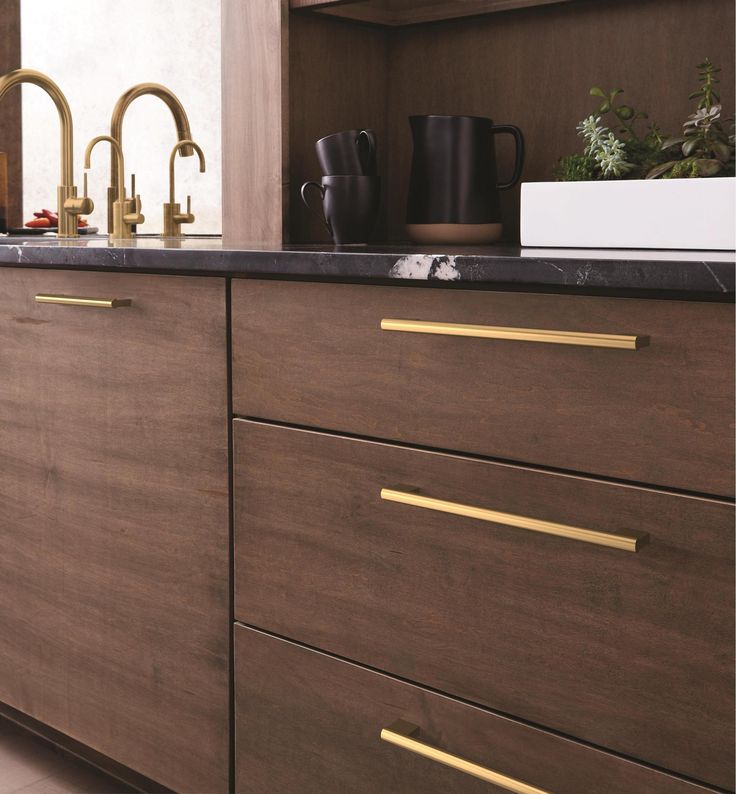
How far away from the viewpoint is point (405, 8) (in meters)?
1.76

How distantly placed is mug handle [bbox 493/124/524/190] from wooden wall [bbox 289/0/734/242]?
0.07 m

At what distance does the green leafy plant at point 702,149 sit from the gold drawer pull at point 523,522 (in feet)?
1.62

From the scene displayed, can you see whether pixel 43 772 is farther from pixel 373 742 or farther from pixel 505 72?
pixel 505 72

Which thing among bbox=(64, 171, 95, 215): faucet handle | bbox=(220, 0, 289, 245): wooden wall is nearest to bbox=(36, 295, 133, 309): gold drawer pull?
bbox=(220, 0, 289, 245): wooden wall

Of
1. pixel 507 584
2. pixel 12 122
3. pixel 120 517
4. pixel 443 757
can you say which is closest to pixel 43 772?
pixel 120 517

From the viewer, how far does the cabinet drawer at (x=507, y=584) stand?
896 millimetres

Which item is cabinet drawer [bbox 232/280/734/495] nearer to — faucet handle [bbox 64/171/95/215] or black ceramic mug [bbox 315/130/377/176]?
black ceramic mug [bbox 315/130/377/176]

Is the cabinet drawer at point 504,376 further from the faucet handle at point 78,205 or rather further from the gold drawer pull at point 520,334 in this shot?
the faucet handle at point 78,205

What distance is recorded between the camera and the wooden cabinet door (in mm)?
1276

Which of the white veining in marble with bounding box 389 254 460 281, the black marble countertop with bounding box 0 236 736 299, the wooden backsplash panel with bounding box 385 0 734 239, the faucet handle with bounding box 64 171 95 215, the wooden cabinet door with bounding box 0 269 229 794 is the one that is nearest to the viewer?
the black marble countertop with bounding box 0 236 736 299

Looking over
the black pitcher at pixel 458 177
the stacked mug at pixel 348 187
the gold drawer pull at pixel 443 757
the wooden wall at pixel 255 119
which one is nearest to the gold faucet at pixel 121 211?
the wooden wall at pixel 255 119

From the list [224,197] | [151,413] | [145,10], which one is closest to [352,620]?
[151,413]

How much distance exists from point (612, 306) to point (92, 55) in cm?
187

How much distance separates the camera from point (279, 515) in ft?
3.92
